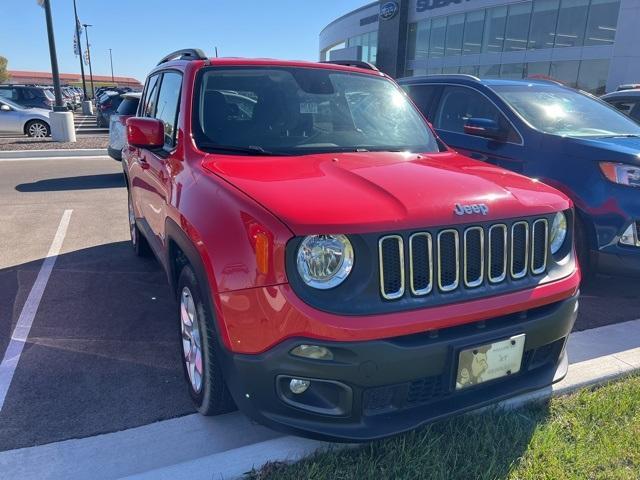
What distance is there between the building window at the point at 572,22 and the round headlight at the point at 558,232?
79.3 ft

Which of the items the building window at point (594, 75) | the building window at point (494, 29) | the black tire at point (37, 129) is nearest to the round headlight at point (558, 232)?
the black tire at point (37, 129)

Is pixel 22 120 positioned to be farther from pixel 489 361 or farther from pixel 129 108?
pixel 489 361

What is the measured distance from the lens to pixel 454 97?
Result: 5.47 metres

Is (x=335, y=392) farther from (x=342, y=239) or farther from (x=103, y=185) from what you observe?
(x=103, y=185)

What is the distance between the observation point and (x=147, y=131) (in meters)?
3.12

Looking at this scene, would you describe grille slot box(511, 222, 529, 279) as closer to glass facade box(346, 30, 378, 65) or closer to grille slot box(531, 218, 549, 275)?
Answer: grille slot box(531, 218, 549, 275)

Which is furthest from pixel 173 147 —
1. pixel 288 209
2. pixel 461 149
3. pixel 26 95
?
pixel 26 95

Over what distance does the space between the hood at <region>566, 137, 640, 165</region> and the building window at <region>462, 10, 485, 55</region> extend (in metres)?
26.0

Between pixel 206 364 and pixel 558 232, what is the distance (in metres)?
1.85

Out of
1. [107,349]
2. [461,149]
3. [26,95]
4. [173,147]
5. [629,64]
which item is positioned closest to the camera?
[173,147]

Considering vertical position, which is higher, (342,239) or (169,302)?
(342,239)

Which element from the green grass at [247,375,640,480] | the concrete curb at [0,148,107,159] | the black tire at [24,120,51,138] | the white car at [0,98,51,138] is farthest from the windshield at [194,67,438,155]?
the black tire at [24,120,51,138]

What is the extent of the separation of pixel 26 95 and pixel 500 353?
2045 centimetres

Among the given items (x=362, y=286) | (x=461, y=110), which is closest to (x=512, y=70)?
Answer: (x=461, y=110)
